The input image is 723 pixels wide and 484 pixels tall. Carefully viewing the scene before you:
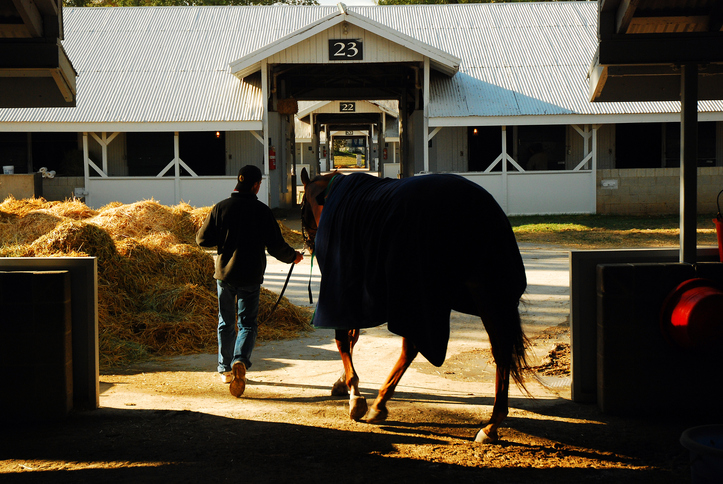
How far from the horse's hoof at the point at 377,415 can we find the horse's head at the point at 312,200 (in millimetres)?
1510

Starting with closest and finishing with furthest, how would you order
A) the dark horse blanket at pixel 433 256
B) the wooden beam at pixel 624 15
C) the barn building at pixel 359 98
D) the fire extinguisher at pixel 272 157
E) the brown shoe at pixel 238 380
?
the dark horse blanket at pixel 433 256, the wooden beam at pixel 624 15, the brown shoe at pixel 238 380, the barn building at pixel 359 98, the fire extinguisher at pixel 272 157

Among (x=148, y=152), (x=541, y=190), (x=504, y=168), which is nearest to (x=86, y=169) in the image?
(x=148, y=152)

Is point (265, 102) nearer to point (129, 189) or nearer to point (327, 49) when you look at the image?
point (327, 49)

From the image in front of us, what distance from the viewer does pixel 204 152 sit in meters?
22.0

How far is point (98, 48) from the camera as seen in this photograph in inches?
925

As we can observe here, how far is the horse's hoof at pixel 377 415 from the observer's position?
15.0 ft

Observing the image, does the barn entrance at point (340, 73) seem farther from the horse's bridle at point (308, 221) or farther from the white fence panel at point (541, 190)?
the horse's bridle at point (308, 221)

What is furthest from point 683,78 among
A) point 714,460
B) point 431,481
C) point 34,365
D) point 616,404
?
point 34,365

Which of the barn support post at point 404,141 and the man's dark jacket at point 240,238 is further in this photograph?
the barn support post at point 404,141

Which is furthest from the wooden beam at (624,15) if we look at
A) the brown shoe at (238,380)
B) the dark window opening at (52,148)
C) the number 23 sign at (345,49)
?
the dark window opening at (52,148)

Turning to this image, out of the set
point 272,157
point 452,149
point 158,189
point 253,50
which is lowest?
point 158,189

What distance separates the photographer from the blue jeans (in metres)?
5.39

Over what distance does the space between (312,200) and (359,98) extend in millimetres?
19607

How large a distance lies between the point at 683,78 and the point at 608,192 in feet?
53.9
